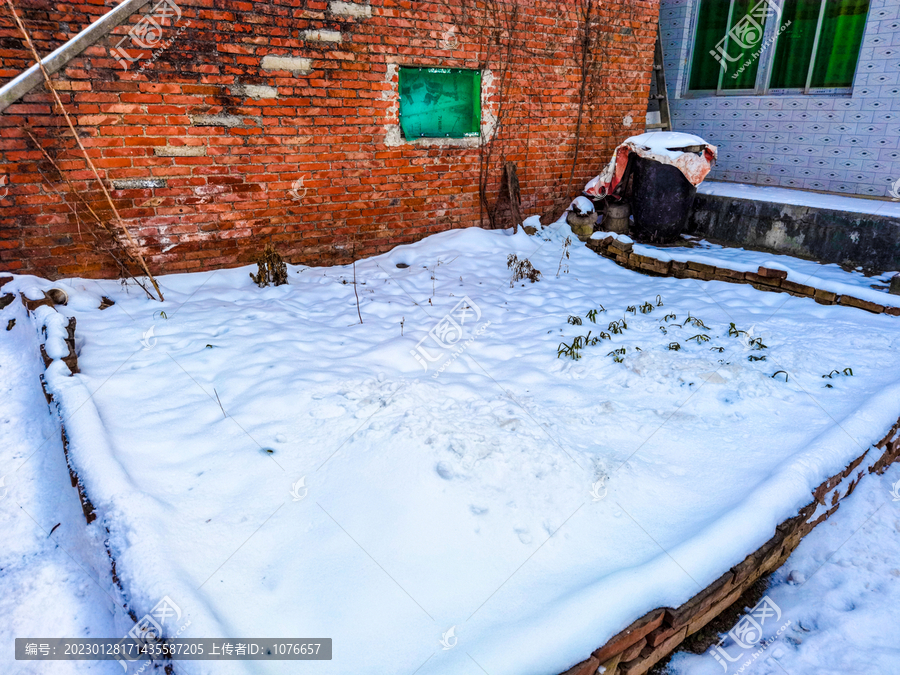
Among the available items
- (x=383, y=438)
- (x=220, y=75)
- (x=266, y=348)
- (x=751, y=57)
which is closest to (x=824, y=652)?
(x=383, y=438)

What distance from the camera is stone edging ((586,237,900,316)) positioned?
4.44 meters

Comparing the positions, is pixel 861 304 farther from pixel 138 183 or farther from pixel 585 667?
pixel 138 183

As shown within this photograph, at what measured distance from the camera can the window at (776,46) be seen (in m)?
6.55

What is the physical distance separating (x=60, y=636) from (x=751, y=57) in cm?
935

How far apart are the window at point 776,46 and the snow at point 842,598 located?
6.24 m

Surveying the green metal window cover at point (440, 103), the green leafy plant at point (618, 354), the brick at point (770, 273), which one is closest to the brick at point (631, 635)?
the green leafy plant at point (618, 354)

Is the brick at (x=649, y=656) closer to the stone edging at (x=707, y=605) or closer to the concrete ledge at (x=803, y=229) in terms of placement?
the stone edging at (x=707, y=605)

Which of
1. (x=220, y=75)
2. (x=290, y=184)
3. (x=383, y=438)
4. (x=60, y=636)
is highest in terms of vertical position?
(x=220, y=75)

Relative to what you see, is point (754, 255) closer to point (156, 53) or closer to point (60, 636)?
point (156, 53)

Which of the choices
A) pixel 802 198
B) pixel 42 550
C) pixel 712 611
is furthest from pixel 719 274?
pixel 42 550

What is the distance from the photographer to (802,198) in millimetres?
6168

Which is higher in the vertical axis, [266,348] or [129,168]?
[129,168]

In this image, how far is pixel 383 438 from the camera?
2654mm

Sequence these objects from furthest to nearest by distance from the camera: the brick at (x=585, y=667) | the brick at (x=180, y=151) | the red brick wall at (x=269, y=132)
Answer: the brick at (x=180, y=151), the red brick wall at (x=269, y=132), the brick at (x=585, y=667)
